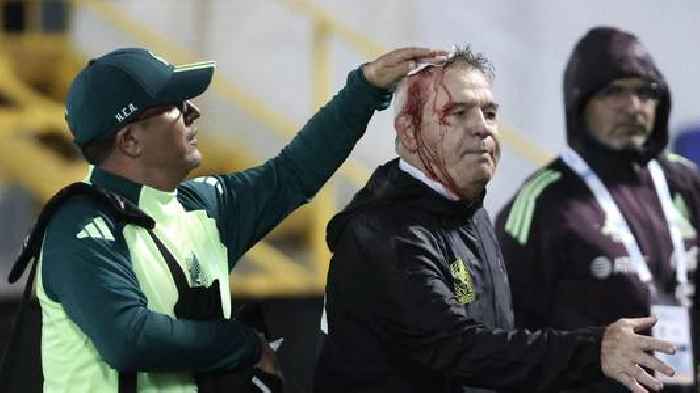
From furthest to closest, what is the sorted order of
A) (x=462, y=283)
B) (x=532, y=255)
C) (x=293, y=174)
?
(x=532, y=255) → (x=293, y=174) → (x=462, y=283)

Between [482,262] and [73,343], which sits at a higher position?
[482,262]

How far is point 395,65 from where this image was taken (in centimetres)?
308

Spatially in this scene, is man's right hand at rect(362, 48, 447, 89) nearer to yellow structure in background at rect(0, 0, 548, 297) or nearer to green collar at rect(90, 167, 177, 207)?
green collar at rect(90, 167, 177, 207)

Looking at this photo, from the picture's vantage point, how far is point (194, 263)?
290 centimetres

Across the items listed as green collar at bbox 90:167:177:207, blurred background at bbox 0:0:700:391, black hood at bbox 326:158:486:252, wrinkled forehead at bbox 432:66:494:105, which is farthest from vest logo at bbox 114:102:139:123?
blurred background at bbox 0:0:700:391

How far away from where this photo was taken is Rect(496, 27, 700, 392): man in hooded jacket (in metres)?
3.94

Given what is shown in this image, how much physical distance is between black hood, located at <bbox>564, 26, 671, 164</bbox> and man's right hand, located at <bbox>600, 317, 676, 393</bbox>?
5.06ft

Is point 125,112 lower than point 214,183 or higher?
higher

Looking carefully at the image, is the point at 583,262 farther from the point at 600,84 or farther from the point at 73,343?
the point at 73,343

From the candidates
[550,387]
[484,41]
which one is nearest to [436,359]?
[550,387]

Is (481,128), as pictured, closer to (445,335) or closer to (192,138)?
(445,335)

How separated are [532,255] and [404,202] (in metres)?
1.18

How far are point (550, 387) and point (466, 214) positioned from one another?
14.5 inches

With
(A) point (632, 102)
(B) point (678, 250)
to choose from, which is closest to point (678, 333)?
(B) point (678, 250)
